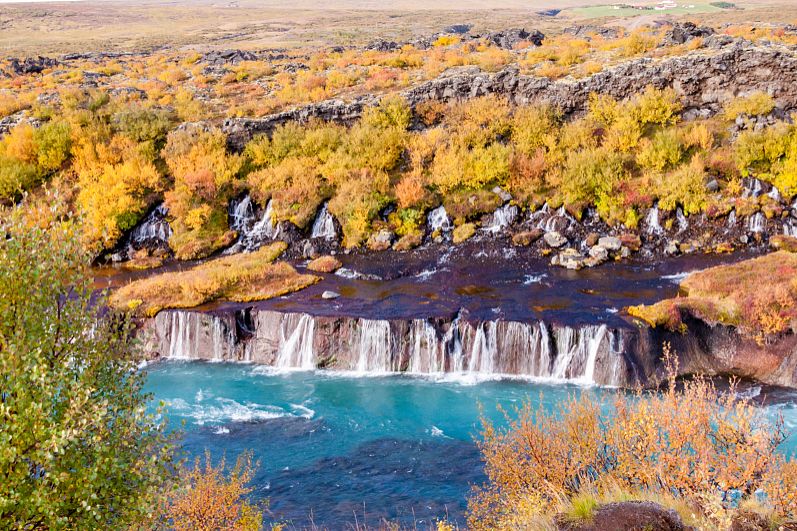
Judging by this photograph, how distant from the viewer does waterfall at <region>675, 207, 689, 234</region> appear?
113ft

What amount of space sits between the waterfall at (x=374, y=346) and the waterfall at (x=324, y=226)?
13.0 m

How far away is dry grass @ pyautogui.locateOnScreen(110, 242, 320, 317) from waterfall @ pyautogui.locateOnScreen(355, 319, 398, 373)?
6176 millimetres

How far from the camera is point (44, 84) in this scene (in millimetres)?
57500

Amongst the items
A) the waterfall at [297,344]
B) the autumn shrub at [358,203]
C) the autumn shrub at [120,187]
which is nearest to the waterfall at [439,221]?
the autumn shrub at [358,203]

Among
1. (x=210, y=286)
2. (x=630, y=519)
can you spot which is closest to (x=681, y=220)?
(x=210, y=286)

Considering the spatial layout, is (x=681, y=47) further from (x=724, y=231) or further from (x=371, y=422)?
(x=371, y=422)

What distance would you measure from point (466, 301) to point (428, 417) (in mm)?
7530

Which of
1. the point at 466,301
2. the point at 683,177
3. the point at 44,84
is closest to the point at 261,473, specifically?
the point at 466,301

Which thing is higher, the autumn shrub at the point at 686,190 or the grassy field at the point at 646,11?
the grassy field at the point at 646,11

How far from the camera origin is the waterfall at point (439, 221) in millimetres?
37531

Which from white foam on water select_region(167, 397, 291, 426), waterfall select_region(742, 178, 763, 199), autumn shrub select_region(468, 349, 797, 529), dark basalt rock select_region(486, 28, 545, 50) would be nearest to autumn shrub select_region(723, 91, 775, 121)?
waterfall select_region(742, 178, 763, 199)

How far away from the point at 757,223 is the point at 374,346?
77.0ft

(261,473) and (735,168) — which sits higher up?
(735,168)

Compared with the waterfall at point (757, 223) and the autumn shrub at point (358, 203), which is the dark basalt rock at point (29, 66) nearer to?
the autumn shrub at point (358, 203)
